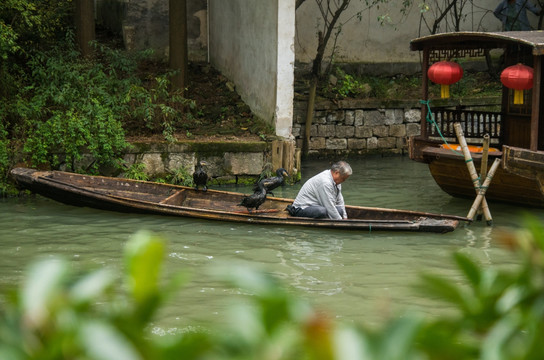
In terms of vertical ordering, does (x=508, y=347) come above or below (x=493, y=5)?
below

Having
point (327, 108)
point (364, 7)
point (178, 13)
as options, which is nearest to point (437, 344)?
point (178, 13)

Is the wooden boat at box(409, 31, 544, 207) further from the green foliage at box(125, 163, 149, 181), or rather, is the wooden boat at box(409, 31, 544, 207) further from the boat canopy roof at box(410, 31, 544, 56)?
the green foliage at box(125, 163, 149, 181)

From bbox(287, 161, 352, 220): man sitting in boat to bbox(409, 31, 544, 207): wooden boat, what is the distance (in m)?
2.21

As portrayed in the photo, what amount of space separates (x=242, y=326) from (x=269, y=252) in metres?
7.52

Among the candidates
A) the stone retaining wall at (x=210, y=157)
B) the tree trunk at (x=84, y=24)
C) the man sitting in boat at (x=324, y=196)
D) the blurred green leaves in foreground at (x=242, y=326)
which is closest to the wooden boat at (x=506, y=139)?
the man sitting in boat at (x=324, y=196)

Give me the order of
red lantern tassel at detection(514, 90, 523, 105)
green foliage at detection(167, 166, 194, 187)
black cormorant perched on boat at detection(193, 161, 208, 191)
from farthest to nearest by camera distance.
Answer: green foliage at detection(167, 166, 194, 187), black cormorant perched on boat at detection(193, 161, 208, 191), red lantern tassel at detection(514, 90, 523, 105)

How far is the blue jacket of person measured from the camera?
1594 cm

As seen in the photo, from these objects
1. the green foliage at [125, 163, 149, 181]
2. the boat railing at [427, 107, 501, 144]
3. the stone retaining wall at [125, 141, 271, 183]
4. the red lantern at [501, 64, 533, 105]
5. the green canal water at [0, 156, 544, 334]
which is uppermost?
the red lantern at [501, 64, 533, 105]

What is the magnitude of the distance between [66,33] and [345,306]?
31.6 feet

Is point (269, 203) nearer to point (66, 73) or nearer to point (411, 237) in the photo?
point (411, 237)

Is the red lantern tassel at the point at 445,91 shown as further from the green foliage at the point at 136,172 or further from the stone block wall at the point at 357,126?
the green foliage at the point at 136,172

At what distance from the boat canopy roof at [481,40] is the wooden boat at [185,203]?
2556 millimetres

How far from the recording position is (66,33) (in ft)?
45.9

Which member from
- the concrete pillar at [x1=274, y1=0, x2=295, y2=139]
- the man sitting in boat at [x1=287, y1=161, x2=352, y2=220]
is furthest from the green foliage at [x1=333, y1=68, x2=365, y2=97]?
the man sitting in boat at [x1=287, y1=161, x2=352, y2=220]
